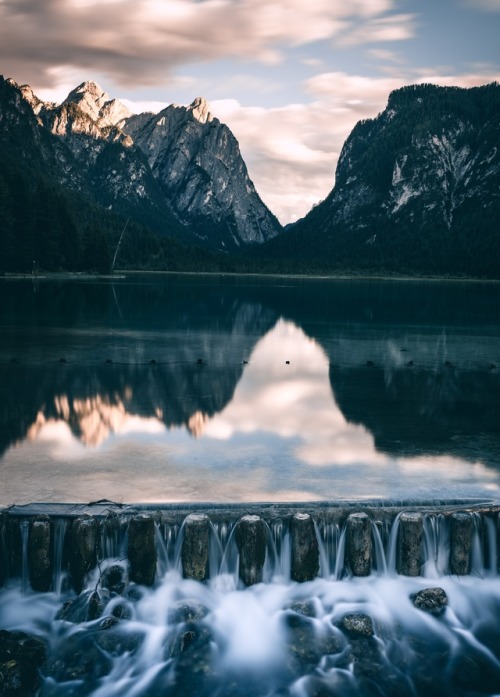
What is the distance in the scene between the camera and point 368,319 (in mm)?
58906

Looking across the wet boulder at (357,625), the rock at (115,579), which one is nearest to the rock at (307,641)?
the wet boulder at (357,625)

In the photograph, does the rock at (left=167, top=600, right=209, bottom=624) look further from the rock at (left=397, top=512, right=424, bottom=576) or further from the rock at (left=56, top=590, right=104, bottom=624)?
the rock at (left=397, top=512, right=424, bottom=576)

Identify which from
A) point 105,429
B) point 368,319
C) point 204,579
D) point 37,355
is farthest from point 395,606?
point 368,319

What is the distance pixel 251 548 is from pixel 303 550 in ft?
3.34

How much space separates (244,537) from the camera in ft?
38.6

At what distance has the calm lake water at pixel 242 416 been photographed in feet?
47.9

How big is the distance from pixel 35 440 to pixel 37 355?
51.4ft

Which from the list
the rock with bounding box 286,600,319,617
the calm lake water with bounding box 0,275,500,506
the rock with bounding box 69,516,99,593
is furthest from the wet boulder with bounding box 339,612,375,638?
the rock with bounding box 69,516,99,593

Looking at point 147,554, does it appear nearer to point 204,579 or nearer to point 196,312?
point 204,579

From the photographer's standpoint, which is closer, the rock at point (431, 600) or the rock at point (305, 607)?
the rock at point (305, 607)

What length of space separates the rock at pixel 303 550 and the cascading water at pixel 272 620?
12 centimetres

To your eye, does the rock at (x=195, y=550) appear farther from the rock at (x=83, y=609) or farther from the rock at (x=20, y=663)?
the rock at (x=20, y=663)

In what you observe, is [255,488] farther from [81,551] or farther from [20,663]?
[20,663]

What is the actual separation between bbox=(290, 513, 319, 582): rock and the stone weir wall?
0.8 inches
